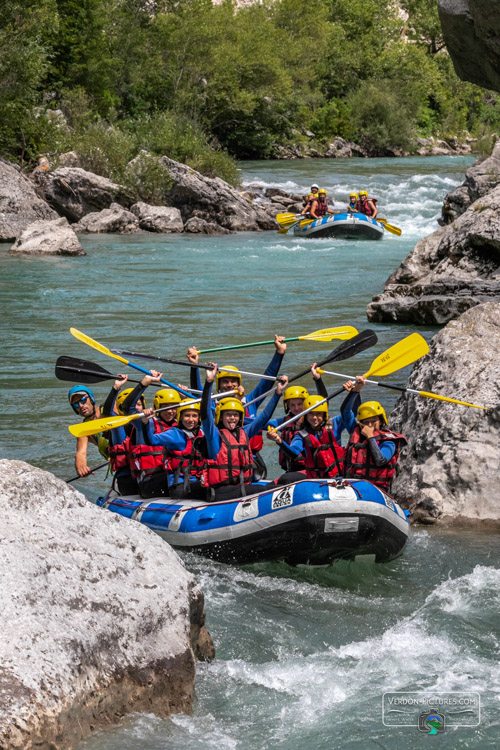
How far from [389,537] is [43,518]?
2.54 m

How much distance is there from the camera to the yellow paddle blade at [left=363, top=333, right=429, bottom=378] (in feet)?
22.4

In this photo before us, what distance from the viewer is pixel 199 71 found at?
3481 cm

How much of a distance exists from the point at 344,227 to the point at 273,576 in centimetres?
1654

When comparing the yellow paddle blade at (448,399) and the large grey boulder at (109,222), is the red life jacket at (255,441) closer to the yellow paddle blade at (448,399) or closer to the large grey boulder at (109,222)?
the yellow paddle blade at (448,399)

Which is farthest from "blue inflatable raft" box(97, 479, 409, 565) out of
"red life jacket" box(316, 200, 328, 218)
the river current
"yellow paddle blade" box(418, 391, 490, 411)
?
"red life jacket" box(316, 200, 328, 218)

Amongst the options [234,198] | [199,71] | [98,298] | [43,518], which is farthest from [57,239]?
[199,71]

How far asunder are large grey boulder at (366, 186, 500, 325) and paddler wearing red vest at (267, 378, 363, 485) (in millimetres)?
5057

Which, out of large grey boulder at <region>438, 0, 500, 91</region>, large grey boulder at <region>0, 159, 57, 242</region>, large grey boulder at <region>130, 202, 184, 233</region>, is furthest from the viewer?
large grey boulder at <region>130, 202, 184, 233</region>

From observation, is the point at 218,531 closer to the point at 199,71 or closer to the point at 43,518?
the point at 43,518

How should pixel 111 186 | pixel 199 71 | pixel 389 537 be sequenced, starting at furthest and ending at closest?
pixel 199 71, pixel 111 186, pixel 389 537

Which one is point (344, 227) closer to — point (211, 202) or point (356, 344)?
point (211, 202)

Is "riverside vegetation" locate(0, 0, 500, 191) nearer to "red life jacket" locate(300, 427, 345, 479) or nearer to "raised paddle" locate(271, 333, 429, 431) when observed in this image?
"raised paddle" locate(271, 333, 429, 431)

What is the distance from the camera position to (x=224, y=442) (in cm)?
608

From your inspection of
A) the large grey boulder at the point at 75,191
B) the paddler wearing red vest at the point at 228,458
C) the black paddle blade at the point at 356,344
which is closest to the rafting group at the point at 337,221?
the large grey boulder at the point at 75,191
